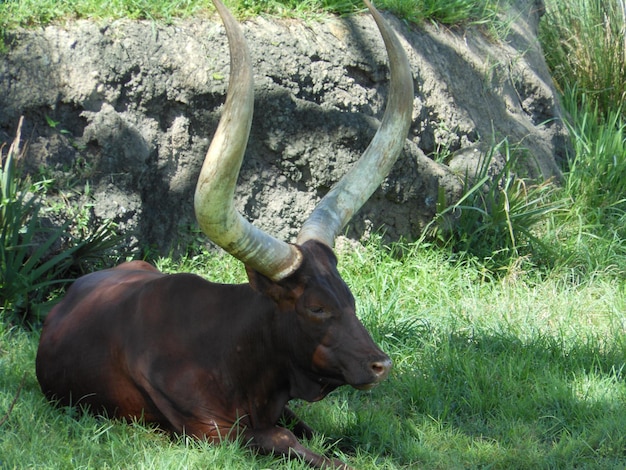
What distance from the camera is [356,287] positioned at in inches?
241

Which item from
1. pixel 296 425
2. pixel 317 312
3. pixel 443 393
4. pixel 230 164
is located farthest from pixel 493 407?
pixel 230 164

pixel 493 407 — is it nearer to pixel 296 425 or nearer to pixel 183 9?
pixel 296 425

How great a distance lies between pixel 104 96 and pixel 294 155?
1321 millimetres

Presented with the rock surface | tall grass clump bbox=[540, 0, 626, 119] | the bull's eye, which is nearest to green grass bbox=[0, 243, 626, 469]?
the rock surface

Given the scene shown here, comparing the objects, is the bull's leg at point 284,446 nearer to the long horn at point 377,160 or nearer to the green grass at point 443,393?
the green grass at point 443,393

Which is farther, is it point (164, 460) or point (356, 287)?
point (356, 287)

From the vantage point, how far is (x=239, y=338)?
400 cm

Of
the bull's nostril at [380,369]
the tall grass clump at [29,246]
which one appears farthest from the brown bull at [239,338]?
Answer: the tall grass clump at [29,246]

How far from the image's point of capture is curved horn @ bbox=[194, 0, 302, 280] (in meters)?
3.32

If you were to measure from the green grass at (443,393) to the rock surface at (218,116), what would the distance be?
1.52ft

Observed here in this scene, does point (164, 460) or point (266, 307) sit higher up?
point (266, 307)

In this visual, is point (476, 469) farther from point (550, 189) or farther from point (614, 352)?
point (550, 189)

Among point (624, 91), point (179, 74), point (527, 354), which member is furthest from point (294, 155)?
point (624, 91)

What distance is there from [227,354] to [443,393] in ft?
4.37
